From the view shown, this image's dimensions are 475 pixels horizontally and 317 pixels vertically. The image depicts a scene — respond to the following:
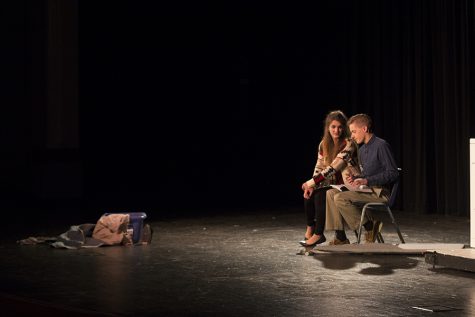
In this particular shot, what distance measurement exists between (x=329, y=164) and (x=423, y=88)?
3042mm

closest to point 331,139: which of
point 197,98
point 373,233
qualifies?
point 373,233

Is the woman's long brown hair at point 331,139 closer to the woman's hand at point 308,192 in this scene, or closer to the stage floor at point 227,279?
the woman's hand at point 308,192

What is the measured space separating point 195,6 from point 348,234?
580 cm

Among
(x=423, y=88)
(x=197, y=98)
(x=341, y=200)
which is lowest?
(x=341, y=200)

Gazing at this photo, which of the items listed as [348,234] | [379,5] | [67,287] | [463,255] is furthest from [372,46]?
[67,287]

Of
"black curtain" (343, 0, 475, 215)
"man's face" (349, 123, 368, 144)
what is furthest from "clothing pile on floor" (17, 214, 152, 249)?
"black curtain" (343, 0, 475, 215)

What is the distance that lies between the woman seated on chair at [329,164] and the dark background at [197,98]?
9.55 feet

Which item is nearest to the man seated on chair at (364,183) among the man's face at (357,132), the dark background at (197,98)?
the man's face at (357,132)

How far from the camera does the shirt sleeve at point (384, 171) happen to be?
7688 mm

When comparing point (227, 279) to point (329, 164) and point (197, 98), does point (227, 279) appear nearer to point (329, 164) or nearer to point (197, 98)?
point (329, 164)

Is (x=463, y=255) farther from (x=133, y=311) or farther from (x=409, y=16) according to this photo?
(x=409, y=16)

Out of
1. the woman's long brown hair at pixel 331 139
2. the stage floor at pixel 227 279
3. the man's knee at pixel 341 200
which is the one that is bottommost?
the stage floor at pixel 227 279

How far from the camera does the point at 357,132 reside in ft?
26.1

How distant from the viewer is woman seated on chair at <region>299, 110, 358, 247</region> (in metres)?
7.80
